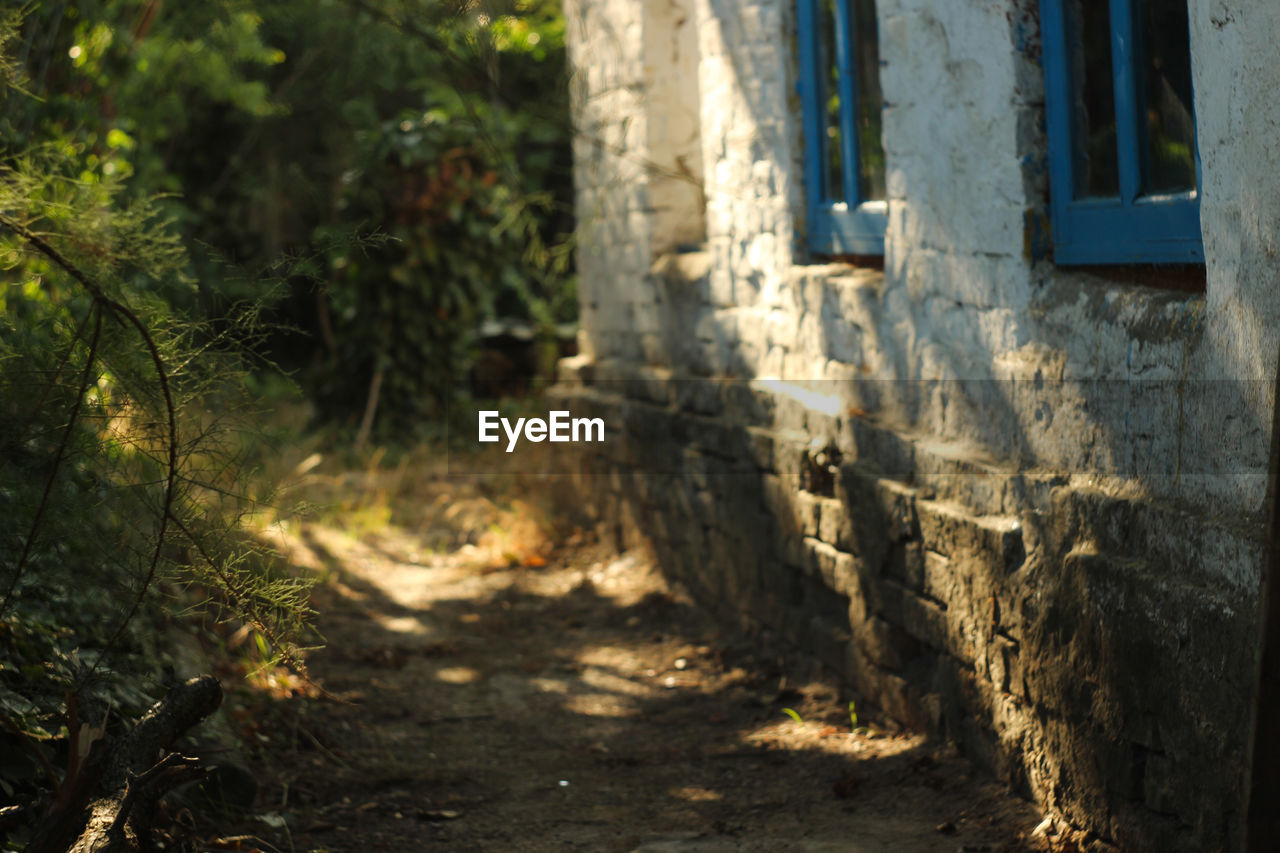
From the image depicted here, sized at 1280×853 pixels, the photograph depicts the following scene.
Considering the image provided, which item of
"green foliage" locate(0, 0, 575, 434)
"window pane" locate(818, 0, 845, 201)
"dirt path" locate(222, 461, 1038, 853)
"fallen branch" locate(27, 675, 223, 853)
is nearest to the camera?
"fallen branch" locate(27, 675, 223, 853)

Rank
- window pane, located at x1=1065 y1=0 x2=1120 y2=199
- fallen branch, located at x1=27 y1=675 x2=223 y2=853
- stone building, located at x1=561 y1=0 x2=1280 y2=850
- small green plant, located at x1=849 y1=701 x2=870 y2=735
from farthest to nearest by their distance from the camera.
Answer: small green plant, located at x1=849 y1=701 x2=870 y2=735
window pane, located at x1=1065 y1=0 x2=1120 y2=199
stone building, located at x1=561 y1=0 x2=1280 y2=850
fallen branch, located at x1=27 y1=675 x2=223 y2=853

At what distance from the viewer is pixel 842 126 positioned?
438cm

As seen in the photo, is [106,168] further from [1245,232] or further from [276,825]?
Answer: [1245,232]

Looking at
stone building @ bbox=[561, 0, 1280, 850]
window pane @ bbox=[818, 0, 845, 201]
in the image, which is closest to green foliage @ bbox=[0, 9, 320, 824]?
stone building @ bbox=[561, 0, 1280, 850]

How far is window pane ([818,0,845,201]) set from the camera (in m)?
4.51

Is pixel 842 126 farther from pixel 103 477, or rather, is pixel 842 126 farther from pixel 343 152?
pixel 343 152

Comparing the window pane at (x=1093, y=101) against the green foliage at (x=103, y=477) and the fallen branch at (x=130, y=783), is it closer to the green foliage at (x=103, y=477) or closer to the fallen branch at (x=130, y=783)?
the green foliage at (x=103, y=477)

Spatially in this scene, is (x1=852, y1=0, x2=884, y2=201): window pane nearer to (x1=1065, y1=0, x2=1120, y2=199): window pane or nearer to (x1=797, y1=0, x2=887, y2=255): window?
(x1=797, y1=0, x2=887, y2=255): window

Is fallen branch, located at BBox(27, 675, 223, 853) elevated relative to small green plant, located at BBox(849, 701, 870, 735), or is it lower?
elevated

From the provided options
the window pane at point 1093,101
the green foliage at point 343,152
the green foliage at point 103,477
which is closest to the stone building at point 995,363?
the window pane at point 1093,101

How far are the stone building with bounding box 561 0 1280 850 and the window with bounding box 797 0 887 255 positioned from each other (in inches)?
0.5

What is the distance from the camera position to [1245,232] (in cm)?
236

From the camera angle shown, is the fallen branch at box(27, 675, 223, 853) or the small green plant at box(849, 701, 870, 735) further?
the small green plant at box(849, 701, 870, 735)

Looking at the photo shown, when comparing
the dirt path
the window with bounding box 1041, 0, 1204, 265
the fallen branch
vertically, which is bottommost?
the dirt path
